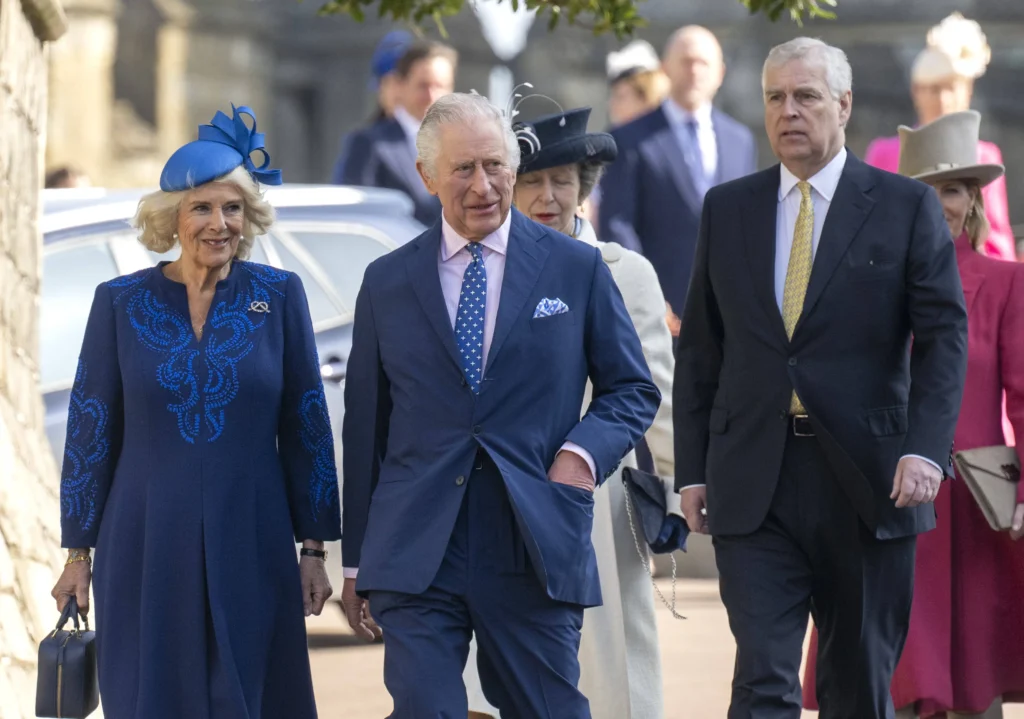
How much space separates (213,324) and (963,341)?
1.92m

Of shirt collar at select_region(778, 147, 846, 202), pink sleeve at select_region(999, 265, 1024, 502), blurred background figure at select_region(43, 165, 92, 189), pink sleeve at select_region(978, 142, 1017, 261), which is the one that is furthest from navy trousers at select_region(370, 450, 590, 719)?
blurred background figure at select_region(43, 165, 92, 189)

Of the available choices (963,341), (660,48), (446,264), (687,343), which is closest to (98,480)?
(446,264)

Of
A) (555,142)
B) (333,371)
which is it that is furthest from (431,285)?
(333,371)

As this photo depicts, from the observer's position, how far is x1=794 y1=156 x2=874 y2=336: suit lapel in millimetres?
5652

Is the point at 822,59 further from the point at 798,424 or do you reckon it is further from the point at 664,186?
the point at 664,186

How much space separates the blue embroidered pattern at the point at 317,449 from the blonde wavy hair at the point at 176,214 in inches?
17.7

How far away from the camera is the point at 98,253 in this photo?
8508 mm

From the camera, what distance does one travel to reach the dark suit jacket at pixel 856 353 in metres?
5.59

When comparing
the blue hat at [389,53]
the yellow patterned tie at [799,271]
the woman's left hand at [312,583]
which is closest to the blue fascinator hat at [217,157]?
the woman's left hand at [312,583]

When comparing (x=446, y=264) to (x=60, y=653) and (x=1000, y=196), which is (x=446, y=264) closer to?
(x=60, y=653)

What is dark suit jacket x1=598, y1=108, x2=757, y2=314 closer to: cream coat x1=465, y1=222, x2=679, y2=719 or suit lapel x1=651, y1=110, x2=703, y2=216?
suit lapel x1=651, y1=110, x2=703, y2=216

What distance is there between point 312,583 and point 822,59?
1914 mm

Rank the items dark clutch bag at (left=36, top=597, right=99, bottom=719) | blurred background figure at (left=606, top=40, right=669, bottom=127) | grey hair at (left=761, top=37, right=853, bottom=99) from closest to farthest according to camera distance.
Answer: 1. dark clutch bag at (left=36, top=597, right=99, bottom=719)
2. grey hair at (left=761, top=37, right=853, bottom=99)
3. blurred background figure at (left=606, top=40, right=669, bottom=127)

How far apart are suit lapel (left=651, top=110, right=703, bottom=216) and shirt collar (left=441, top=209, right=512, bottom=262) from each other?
4806 mm
